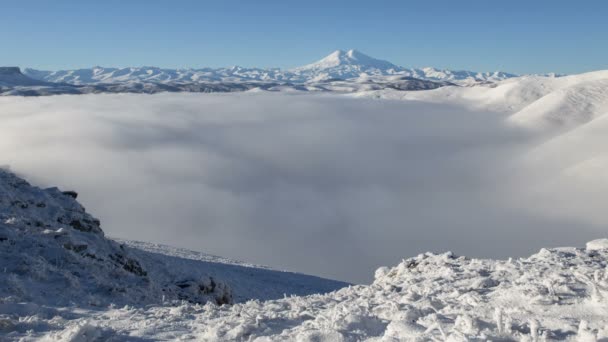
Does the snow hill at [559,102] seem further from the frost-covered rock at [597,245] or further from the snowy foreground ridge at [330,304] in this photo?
the snowy foreground ridge at [330,304]

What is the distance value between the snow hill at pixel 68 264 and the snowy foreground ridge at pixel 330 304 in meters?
0.05

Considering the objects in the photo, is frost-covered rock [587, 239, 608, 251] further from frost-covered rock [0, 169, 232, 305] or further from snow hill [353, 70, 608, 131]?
snow hill [353, 70, 608, 131]

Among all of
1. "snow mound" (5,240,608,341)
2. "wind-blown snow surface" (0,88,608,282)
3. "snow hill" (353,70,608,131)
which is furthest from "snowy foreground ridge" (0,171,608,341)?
"snow hill" (353,70,608,131)

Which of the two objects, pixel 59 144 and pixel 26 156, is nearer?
pixel 26 156

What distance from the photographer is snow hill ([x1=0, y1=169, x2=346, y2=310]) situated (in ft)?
35.7

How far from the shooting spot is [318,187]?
423 ft

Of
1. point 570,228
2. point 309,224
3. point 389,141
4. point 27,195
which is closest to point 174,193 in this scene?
point 309,224

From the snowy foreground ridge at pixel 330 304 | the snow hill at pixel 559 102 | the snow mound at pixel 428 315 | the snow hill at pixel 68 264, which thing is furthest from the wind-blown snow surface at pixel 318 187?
the snow mound at pixel 428 315

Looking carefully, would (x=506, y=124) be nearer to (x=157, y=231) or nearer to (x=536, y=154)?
(x=536, y=154)

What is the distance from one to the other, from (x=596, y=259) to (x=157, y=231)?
7114cm

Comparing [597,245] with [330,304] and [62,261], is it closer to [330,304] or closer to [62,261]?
[330,304]

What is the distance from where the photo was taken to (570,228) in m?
80.1

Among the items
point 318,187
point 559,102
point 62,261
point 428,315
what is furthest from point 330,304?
point 559,102

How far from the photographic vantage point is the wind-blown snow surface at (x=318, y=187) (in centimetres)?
→ 7688
